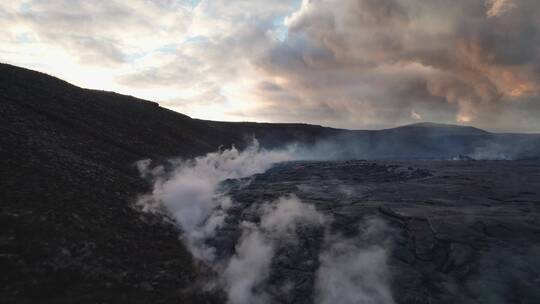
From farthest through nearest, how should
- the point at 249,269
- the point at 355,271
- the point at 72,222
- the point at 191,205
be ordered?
the point at 191,205, the point at 72,222, the point at 249,269, the point at 355,271

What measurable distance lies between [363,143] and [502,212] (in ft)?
194

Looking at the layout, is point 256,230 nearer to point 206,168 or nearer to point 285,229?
point 285,229

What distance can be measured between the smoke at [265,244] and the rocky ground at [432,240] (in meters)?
0.20

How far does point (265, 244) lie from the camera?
34.2 feet

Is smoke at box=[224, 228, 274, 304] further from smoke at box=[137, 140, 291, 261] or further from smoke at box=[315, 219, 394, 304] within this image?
smoke at box=[315, 219, 394, 304]

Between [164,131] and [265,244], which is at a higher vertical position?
[164,131]

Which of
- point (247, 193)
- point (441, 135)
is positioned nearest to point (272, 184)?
point (247, 193)

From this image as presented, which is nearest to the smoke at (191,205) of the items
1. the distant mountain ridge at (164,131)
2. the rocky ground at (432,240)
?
the rocky ground at (432,240)

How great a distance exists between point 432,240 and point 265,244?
476 cm

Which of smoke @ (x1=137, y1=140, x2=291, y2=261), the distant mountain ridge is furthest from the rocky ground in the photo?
the distant mountain ridge

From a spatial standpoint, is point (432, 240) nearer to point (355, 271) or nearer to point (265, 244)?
point (355, 271)

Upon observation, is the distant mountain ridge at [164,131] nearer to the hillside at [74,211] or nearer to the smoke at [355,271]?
the hillside at [74,211]

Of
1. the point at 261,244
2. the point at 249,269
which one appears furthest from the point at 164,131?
the point at 249,269

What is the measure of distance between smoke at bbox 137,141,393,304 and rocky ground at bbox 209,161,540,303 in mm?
197
